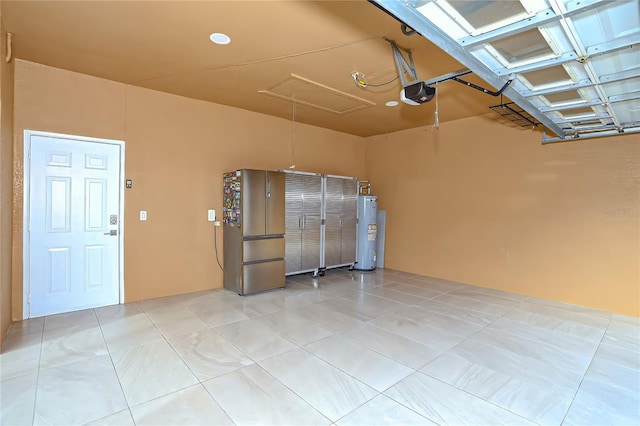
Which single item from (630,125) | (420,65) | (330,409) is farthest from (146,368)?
(630,125)

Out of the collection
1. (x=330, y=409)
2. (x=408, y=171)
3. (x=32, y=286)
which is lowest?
(x=330, y=409)

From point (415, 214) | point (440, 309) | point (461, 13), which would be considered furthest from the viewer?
point (415, 214)

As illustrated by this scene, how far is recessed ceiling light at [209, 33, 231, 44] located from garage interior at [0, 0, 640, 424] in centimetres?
6

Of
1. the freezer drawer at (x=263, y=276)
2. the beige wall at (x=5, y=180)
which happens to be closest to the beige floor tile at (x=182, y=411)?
the beige wall at (x=5, y=180)

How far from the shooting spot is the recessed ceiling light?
9.71ft

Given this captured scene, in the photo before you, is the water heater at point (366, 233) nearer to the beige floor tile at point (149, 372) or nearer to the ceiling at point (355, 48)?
the ceiling at point (355, 48)

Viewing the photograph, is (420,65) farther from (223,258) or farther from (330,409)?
(223,258)

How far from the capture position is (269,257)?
4.95m

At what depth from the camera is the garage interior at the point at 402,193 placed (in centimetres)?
220

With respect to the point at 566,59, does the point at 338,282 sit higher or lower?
lower

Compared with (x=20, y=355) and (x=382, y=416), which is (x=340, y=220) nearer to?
(x=382, y=416)

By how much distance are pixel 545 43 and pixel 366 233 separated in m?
4.66

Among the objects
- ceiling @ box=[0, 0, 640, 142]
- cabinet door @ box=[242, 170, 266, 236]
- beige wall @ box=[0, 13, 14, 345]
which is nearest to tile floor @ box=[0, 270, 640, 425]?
beige wall @ box=[0, 13, 14, 345]

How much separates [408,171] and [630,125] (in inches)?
131
